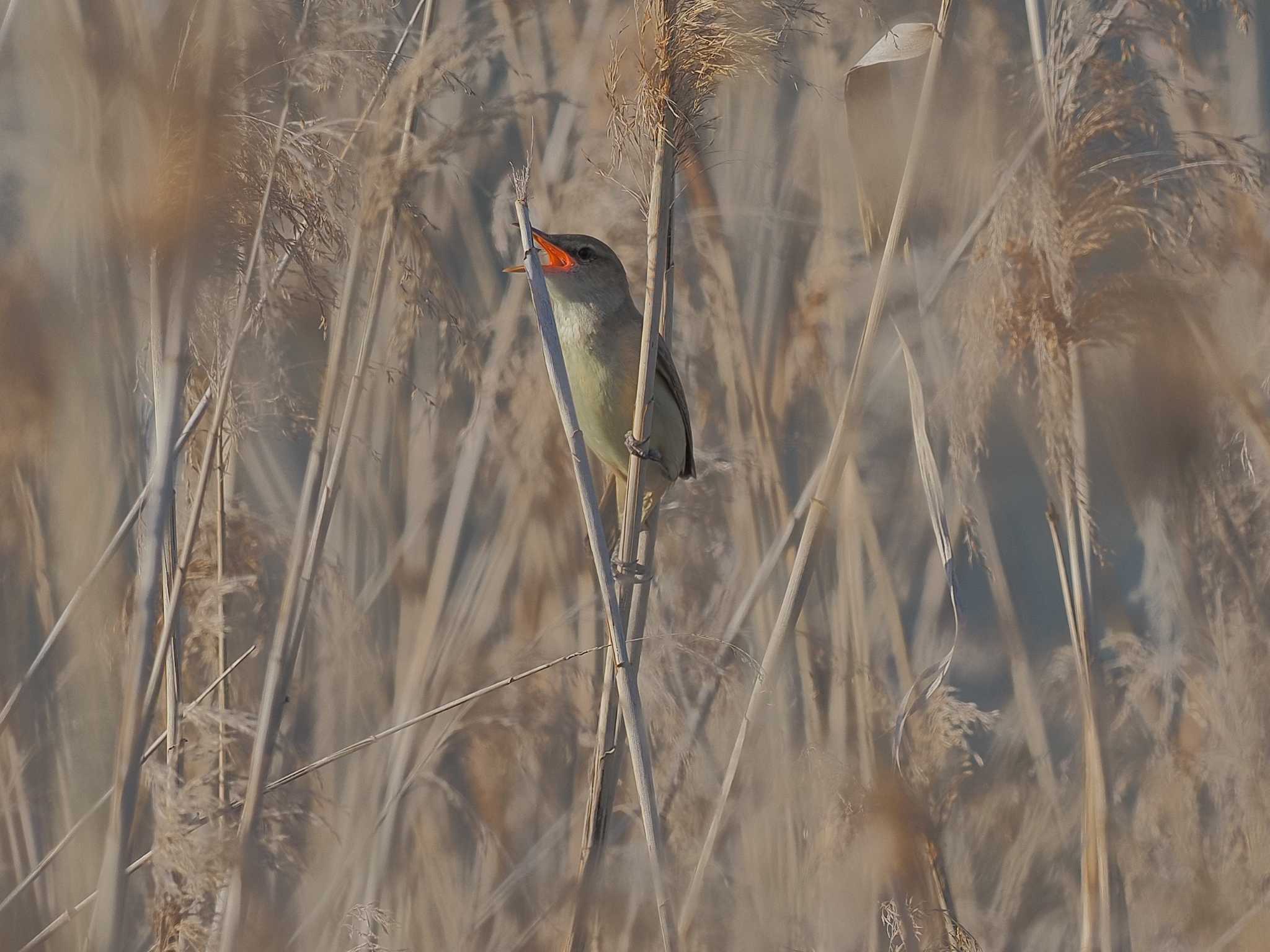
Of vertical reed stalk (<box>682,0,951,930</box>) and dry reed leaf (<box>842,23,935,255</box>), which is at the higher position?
dry reed leaf (<box>842,23,935,255</box>)

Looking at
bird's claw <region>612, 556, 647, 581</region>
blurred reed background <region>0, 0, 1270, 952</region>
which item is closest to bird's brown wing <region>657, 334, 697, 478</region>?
blurred reed background <region>0, 0, 1270, 952</region>

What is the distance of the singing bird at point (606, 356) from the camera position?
2.60m

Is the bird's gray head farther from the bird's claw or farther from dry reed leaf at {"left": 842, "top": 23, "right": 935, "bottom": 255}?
the bird's claw

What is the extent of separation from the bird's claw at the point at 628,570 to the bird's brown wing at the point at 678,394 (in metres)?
0.55

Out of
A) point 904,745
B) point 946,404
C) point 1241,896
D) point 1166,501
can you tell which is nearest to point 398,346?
point 946,404

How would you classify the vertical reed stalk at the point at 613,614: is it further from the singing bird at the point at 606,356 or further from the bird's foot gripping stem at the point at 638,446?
the singing bird at the point at 606,356

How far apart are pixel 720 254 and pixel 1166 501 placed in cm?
117

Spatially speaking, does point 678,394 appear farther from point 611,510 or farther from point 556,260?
point 611,510

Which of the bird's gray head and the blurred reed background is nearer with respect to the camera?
the blurred reed background

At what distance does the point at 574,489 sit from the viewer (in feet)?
9.21

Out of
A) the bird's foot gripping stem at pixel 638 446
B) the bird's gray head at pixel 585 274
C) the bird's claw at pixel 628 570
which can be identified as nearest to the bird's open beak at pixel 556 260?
the bird's gray head at pixel 585 274

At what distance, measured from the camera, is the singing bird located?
103 inches

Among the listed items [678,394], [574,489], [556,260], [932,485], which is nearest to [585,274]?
[556,260]

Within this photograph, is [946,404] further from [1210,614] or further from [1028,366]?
[1210,614]
